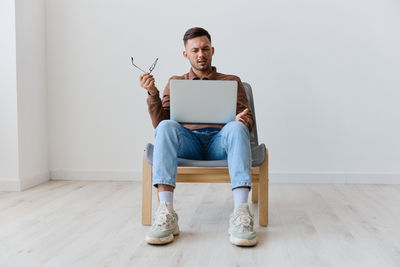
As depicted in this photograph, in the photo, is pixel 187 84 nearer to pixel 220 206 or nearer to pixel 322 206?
pixel 220 206

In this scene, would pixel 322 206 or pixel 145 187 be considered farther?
pixel 322 206

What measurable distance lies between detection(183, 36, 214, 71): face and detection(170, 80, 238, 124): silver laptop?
36 cm

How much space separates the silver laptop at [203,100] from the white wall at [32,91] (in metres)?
1.57

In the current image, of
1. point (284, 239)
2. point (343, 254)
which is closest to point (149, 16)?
point (284, 239)

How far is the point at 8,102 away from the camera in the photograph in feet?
9.46

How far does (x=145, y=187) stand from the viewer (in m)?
1.96

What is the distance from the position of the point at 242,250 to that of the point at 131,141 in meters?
1.90

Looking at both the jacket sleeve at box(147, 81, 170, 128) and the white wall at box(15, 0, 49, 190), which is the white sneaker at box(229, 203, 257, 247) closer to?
the jacket sleeve at box(147, 81, 170, 128)

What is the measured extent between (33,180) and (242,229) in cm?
197

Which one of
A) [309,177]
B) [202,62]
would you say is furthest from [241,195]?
[309,177]

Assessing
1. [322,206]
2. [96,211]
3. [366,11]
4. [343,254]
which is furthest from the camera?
[366,11]

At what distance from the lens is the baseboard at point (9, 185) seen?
113 inches

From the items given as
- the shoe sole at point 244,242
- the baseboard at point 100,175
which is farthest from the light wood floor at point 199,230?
the baseboard at point 100,175

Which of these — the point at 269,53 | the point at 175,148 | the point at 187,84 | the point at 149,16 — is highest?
the point at 149,16
